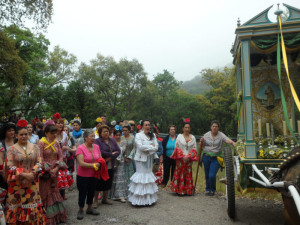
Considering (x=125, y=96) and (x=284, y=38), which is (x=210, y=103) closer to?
(x=125, y=96)

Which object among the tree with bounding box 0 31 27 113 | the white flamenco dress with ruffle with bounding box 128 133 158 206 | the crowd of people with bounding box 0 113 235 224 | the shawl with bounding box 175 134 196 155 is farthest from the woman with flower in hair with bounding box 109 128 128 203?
the tree with bounding box 0 31 27 113

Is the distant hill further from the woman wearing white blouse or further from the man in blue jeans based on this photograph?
the woman wearing white blouse

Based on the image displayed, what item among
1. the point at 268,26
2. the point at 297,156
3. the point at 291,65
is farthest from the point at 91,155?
the point at 291,65

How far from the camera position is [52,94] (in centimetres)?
2591

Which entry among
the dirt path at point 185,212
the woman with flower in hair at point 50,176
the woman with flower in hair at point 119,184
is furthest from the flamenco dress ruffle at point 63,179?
the woman with flower in hair at point 119,184

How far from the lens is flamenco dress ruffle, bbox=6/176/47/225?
3697mm

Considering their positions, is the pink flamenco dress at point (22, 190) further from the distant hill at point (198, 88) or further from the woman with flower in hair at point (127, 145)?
the distant hill at point (198, 88)

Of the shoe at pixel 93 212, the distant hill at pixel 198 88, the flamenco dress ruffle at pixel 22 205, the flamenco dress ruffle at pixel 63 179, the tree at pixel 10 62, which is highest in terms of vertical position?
the distant hill at pixel 198 88

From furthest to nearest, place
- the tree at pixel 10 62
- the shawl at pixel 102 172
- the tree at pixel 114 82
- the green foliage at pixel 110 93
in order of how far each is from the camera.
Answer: the tree at pixel 114 82
the green foliage at pixel 110 93
the tree at pixel 10 62
the shawl at pixel 102 172

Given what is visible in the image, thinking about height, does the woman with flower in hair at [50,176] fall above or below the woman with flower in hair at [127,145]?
below

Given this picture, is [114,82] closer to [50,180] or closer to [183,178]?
[183,178]

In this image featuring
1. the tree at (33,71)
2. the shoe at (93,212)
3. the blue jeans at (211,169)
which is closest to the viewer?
the shoe at (93,212)

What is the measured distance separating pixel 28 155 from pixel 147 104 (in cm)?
2638

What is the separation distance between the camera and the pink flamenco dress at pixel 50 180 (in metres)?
4.29
